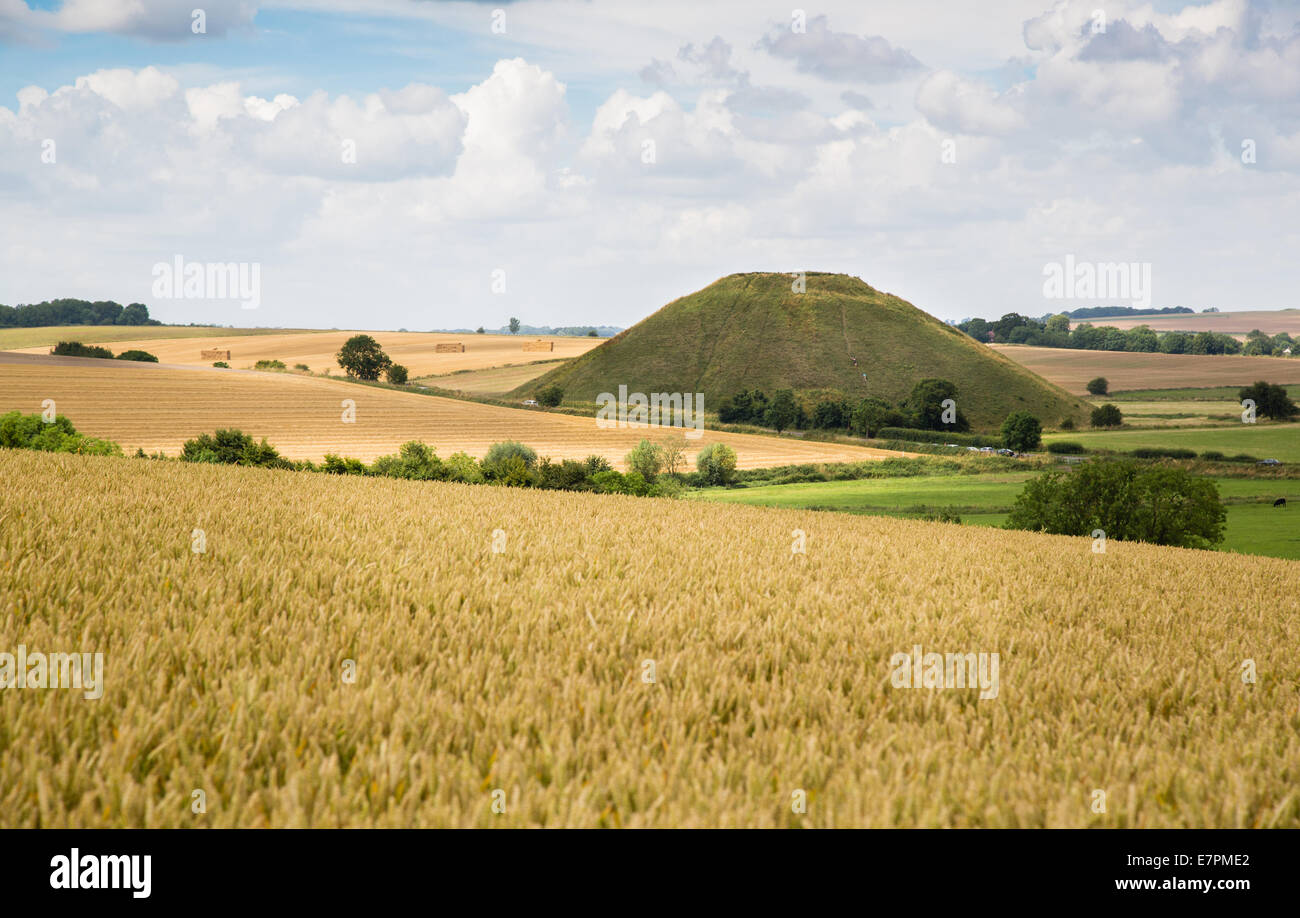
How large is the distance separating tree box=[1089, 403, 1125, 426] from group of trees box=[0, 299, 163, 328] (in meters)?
168

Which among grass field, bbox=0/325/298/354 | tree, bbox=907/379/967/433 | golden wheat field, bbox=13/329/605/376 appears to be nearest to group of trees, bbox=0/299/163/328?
grass field, bbox=0/325/298/354

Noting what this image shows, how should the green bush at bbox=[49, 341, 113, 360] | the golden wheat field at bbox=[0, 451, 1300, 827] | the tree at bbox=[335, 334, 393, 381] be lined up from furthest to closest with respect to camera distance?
the tree at bbox=[335, 334, 393, 381]
the green bush at bbox=[49, 341, 113, 360]
the golden wheat field at bbox=[0, 451, 1300, 827]

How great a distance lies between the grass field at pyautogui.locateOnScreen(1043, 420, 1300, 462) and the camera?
6525 cm

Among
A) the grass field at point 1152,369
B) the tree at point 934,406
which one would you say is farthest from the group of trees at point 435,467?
the grass field at point 1152,369

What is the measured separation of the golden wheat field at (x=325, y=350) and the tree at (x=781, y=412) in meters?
53.6

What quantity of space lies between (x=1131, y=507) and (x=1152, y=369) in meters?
127

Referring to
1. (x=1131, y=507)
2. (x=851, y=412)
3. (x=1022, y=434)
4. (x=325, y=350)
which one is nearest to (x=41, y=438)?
(x=1131, y=507)

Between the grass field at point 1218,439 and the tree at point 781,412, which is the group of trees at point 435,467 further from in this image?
the tree at point 781,412

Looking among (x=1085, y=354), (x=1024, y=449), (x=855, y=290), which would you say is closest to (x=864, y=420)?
(x=1024, y=449)

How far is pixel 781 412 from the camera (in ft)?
309

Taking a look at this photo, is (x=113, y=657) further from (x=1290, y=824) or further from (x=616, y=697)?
(x=1290, y=824)

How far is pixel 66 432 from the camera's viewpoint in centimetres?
3338

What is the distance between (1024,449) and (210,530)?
267 ft

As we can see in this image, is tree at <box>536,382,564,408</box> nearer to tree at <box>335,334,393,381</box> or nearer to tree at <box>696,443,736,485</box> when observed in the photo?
tree at <box>335,334,393,381</box>
